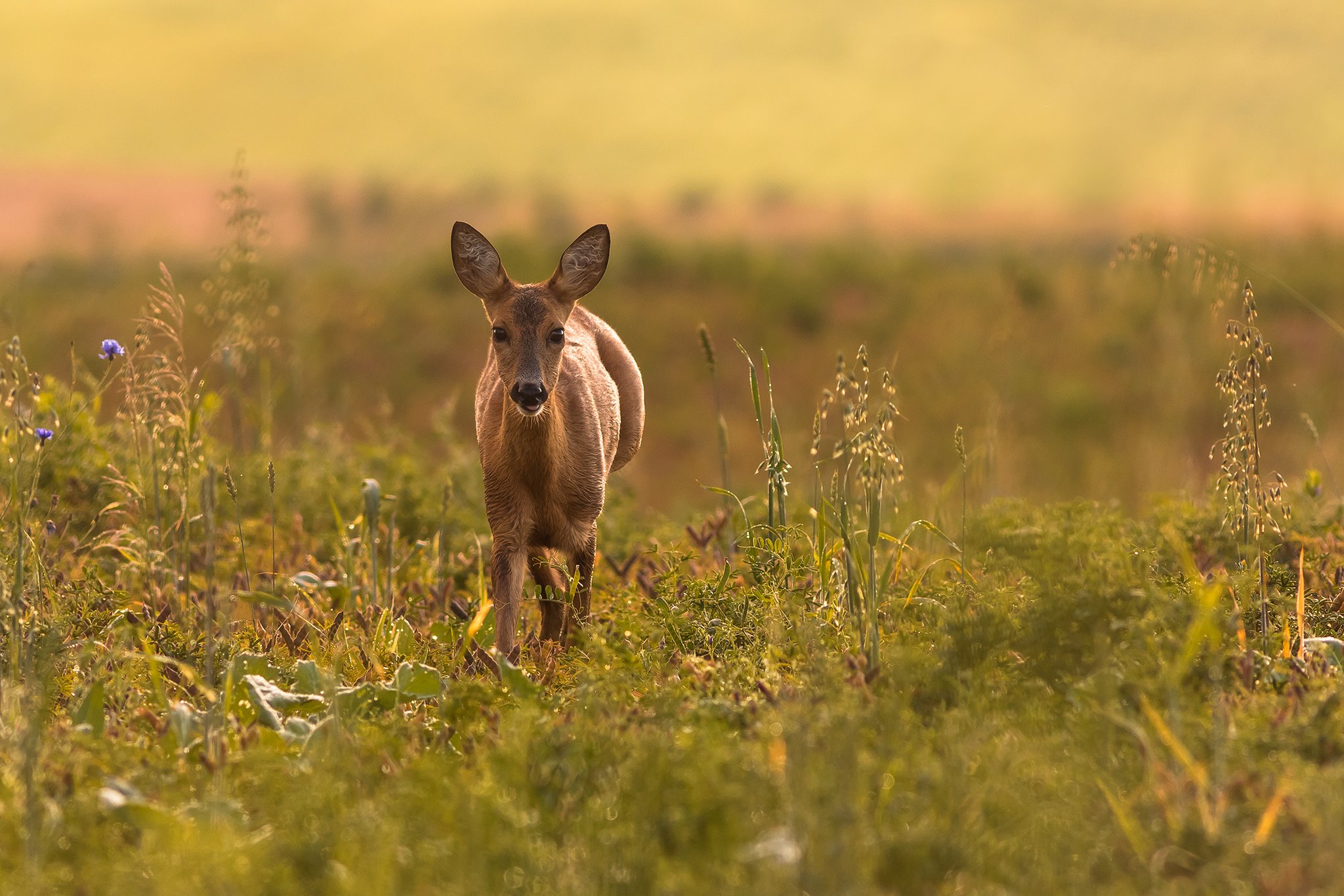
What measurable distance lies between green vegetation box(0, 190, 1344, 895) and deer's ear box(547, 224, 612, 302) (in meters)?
1.17

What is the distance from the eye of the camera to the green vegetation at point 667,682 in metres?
3.00

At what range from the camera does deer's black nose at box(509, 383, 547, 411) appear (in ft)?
17.5

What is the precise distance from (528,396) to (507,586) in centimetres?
79

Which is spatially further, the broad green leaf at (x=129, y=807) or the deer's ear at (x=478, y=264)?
the deer's ear at (x=478, y=264)

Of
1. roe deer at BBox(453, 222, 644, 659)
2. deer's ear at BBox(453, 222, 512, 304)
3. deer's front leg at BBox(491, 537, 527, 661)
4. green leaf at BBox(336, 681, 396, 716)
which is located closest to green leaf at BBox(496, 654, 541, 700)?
green leaf at BBox(336, 681, 396, 716)

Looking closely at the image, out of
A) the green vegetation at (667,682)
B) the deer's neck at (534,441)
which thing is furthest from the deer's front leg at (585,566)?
the deer's neck at (534,441)

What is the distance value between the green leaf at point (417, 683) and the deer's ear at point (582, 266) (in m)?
2.01

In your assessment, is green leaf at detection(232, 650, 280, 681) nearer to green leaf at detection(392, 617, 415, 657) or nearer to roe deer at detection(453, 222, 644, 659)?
green leaf at detection(392, 617, 415, 657)

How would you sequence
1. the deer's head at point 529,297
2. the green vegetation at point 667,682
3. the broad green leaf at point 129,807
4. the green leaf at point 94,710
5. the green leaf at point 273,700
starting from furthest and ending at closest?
the deer's head at point 529,297, the green leaf at point 273,700, the green leaf at point 94,710, the broad green leaf at point 129,807, the green vegetation at point 667,682

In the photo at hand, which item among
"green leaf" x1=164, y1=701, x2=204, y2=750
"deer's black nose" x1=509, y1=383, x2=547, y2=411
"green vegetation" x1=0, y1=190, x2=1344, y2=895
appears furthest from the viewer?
"deer's black nose" x1=509, y1=383, x2=547, y2=411

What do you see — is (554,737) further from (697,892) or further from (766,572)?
(766,572)

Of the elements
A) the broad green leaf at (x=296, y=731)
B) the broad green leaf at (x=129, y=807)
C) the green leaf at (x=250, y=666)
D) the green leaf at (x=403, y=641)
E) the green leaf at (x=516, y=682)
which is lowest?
the green leaf at (x=403, y=641)

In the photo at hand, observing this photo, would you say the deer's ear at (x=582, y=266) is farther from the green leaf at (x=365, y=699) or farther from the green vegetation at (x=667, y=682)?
the green leaf at (x=365, y=699)

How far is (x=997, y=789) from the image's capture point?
3.13 metres
